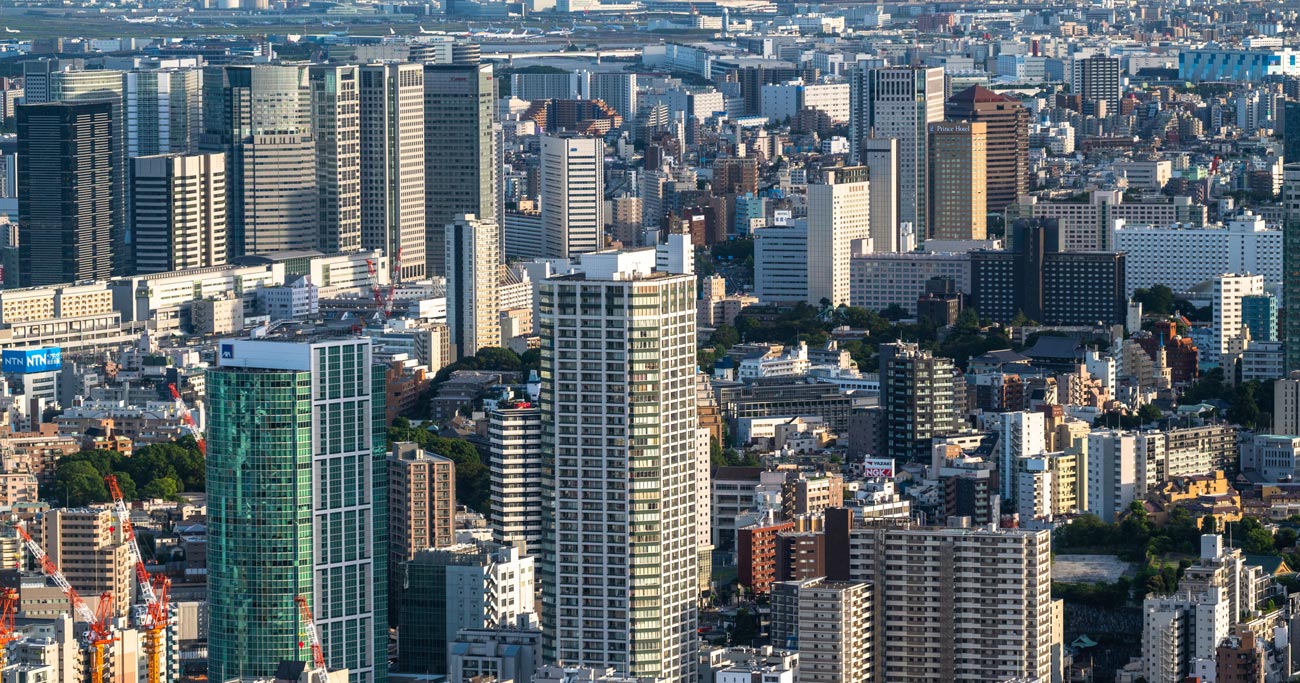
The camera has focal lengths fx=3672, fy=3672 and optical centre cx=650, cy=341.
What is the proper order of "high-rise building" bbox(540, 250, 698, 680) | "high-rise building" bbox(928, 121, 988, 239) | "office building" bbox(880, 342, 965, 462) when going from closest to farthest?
"high-rise building" bbox(540, 250, 698, 680), "office building" bbox(880, 342, 965, 462), "high-rise building" bbox(928, 121, 988, 239)

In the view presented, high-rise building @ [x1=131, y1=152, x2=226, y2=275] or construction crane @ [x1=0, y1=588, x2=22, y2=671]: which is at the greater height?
high-rise building @ [x1=131, y1=152, x2=226, y2=275]

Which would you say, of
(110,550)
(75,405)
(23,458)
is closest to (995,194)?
(75,405)

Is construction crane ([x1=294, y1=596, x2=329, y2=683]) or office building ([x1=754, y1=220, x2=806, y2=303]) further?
office building ([x1=754, y1=220, x2=806, y2=303])

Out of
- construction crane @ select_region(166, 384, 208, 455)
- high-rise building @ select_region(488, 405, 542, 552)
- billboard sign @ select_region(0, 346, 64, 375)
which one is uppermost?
high-rise building @ select_region(488, 405, 542, 552)

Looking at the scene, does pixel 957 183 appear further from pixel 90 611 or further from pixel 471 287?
pixel 90 611

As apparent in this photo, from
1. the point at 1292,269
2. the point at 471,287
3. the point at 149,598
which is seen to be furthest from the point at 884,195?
the point at 149,598

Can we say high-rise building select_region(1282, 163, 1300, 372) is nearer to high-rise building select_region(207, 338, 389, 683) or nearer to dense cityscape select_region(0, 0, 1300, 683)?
dense cityscape select_region(0, 0, 1300, 683)

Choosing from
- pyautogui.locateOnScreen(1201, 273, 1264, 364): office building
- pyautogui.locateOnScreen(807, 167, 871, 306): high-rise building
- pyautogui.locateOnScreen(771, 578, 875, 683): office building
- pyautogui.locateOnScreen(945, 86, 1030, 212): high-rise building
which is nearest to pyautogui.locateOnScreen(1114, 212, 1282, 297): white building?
pyautogui.locateOnScreen(807, 167, 871, 306): high-rise building

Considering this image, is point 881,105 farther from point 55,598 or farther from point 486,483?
point 55,598
